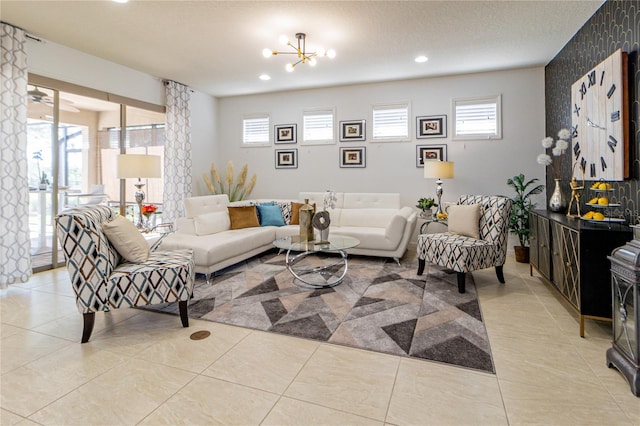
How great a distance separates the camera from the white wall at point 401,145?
503cm

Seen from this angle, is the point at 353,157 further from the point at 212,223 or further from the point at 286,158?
the point at 212,223

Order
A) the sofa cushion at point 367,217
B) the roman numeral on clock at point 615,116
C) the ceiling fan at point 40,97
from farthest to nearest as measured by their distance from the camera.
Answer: the sofa cushion at point 367,217
the ceiling fan at point 40,97
the roman numeral on clock at point 615,116

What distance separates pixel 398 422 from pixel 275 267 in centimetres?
289

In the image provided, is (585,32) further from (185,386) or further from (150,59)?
(150,59)

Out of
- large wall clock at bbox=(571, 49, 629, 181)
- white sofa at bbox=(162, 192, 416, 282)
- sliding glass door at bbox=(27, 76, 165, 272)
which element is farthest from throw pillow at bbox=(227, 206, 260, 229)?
large wall clock at bbox=(571, 49, 629, 181)

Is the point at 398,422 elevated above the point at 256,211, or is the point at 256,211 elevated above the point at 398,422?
the point at 256,211

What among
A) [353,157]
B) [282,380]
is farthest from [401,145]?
[282,380]

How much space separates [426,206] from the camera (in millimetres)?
5105

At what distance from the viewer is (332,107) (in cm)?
594

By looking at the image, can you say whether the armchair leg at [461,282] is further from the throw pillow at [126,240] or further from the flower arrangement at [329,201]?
the throw pillow at [126,240]

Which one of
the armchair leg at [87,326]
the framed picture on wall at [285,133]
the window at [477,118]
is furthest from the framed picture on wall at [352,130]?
the armchair leg at [87,326]

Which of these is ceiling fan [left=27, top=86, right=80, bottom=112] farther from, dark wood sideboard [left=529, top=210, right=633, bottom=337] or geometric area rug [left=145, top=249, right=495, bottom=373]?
dark wood sideboard [left=529, top=210, right=633, bottom=337]

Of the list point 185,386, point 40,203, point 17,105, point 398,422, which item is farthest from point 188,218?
point 398,422

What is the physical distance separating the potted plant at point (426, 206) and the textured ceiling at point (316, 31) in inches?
76.2
